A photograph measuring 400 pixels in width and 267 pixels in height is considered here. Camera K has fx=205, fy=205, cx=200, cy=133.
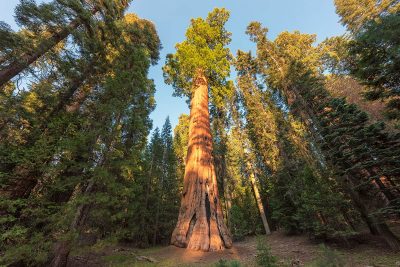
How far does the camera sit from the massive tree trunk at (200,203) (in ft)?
28.1

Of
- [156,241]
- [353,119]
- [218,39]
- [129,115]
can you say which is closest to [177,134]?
[156,241]

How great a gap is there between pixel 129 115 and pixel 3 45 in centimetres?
499

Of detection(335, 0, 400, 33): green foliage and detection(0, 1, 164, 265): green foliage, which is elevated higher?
detection(335, 0, 400, 33): green foliage

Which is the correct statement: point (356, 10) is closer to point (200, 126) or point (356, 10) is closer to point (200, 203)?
point (200, 126)

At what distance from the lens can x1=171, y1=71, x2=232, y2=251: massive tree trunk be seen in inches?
337

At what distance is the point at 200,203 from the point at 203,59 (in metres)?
8.45

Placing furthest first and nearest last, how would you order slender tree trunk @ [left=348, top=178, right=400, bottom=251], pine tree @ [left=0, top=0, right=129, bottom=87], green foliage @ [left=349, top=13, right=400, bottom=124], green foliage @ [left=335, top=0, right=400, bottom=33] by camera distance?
1. green foliage @ [left=335, top=0, right=400, bottom=33]
2. slender tree trunk @ [left=348, top=178, right=400, bottom=251]
3. pine tree @ [left=0, top=0, right=129, bottom=87]
4. green foliage @ [left=349, top=13, right=400, bottom=124]

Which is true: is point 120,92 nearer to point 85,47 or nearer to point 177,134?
point 85,47

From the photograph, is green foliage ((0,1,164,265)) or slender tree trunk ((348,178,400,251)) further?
slender tree trunk ((348,178,400,251))

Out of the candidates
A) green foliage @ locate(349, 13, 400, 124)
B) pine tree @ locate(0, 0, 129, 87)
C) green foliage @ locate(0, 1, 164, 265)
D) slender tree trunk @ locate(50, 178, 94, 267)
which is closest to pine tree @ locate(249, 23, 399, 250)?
green foliage @ locate(349, 13, 400, 124)

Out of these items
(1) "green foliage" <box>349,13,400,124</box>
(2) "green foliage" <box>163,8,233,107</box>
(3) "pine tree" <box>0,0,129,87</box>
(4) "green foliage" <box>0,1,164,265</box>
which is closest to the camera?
(4) "green foliage" <box>0,1,164,265</box>

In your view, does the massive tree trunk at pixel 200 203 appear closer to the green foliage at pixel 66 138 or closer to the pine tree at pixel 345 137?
the green foliage at pixel 66 138

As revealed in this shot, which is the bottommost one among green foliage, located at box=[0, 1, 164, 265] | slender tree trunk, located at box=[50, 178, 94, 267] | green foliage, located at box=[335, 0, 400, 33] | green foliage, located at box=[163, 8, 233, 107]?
slender tree trunk, located at box=[50, 178, 94, 267]

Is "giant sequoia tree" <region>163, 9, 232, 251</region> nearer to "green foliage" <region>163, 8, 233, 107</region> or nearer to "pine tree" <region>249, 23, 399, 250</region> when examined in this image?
"green foliage" <region>163, 8, 233, 107</region>
